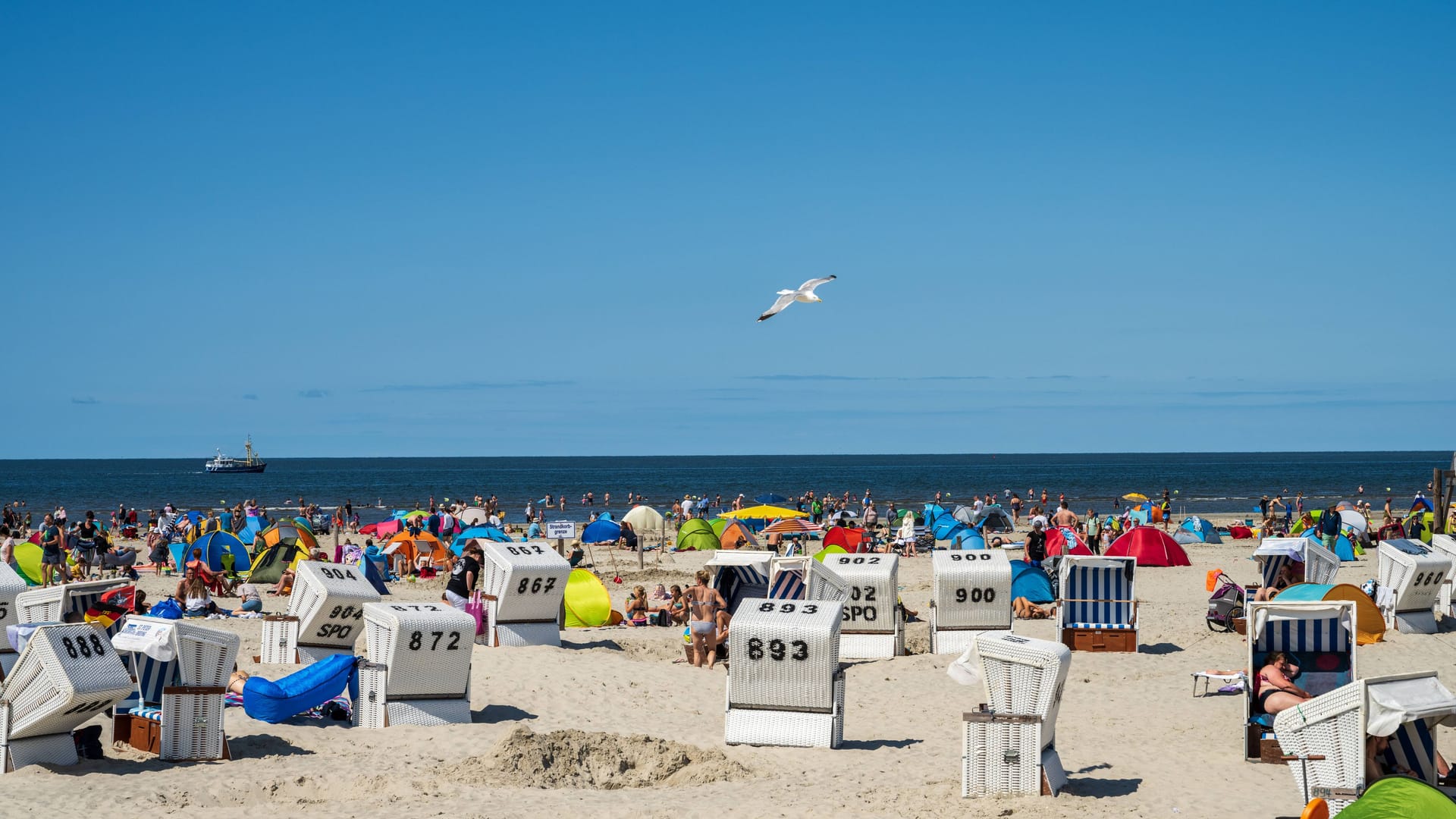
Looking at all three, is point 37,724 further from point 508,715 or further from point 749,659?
point 749,659

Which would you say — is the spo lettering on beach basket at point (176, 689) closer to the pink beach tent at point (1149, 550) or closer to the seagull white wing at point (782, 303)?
the seagull white wing at point (782, 303)

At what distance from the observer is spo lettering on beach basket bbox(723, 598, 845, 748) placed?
1043 centimetres

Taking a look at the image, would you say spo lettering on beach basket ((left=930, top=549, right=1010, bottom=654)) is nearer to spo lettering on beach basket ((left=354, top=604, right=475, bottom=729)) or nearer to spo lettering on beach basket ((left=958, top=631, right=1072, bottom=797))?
spo lettering on beach basket ((left=354, top=604, right=475, bottom=729))

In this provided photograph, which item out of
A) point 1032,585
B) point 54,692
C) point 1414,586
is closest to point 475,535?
point 1032,585

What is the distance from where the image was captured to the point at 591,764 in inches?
388

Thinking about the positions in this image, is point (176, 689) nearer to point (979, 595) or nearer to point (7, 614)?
point (7, 614)

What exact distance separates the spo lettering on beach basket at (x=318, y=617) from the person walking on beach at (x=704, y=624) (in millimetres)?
3618

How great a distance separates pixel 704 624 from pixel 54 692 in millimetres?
7439

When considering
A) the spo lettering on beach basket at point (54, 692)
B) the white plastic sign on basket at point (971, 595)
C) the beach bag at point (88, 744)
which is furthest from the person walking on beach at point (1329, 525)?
the spo lettering on beach basket at point (54, 692)

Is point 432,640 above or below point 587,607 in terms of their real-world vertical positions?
above

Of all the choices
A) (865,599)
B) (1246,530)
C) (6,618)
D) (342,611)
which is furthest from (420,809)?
(1246,530)

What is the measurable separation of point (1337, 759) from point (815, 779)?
3661mm

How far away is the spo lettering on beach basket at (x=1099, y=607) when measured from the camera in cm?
1508

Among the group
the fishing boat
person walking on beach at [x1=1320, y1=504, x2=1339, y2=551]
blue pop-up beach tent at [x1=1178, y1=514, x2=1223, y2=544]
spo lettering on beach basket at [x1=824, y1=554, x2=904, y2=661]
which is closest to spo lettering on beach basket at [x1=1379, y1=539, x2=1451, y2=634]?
spo lettering on beach basket at [x1=824, y1=554, x2=904, y2=661]
